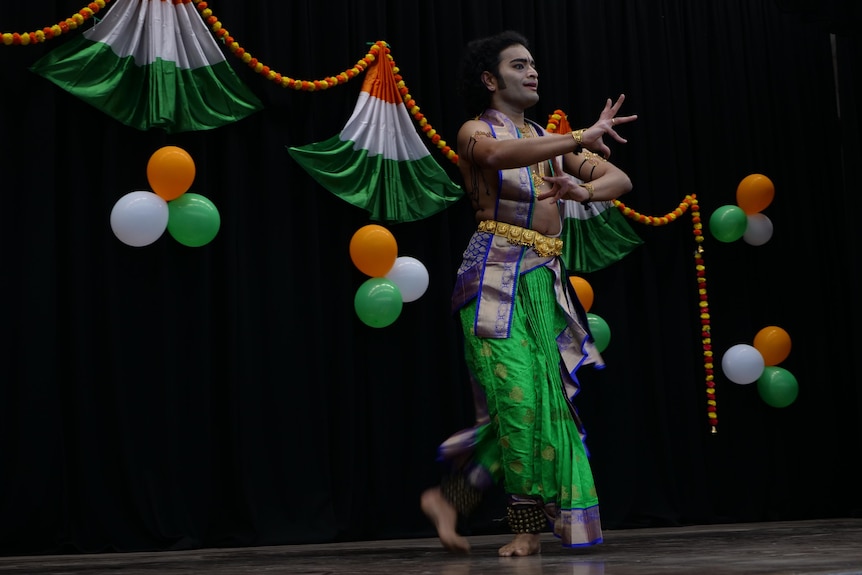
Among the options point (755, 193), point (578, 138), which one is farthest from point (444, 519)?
point (755, 193)

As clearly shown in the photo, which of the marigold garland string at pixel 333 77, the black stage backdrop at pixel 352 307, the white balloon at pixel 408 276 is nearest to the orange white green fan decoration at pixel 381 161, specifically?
the marigold garland string at pixel 333 77

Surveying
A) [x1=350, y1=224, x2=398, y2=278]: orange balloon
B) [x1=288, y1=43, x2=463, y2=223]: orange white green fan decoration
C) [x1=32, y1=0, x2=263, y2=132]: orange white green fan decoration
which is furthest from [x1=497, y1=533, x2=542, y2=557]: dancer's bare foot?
[x1=32, y1=0, x2=263, y2=132]: orange white green fan decoration

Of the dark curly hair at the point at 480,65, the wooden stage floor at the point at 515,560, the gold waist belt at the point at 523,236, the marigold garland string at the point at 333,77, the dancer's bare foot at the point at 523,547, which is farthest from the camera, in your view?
the marigold garland string at the point at 333,77

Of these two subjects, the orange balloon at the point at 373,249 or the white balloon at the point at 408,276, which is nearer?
the orange balloon at the point at 373,249

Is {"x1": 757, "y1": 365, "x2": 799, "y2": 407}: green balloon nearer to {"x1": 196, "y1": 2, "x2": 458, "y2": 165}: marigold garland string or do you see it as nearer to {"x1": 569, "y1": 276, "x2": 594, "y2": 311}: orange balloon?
{"x1": 569, "y1": 276, "x2": 594, "y2": 311}: orange balloon

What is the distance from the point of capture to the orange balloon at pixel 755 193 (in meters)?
5.13

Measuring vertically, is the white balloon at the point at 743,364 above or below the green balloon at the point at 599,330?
below

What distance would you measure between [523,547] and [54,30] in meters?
2.61

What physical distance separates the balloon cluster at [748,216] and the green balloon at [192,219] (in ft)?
8.68

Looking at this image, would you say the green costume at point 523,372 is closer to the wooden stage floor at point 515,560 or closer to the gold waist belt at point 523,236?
the gold waist belt at point 523,236

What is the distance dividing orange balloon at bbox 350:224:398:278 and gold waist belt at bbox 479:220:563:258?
1158 millimetres

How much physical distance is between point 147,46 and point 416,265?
4.69 feet

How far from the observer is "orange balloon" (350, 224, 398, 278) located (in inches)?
162

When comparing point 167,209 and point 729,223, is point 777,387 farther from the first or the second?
point 167,209
